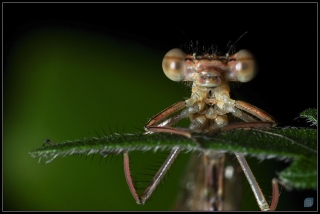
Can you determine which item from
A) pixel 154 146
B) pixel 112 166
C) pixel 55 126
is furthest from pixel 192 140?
pixel 55 126

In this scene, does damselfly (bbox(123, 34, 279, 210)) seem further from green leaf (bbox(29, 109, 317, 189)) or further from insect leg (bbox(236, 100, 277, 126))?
green leaf (bbox(29, 109, 317, 189))

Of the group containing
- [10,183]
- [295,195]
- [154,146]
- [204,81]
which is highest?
[204,81]

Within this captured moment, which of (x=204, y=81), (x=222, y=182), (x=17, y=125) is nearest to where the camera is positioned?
(x=222, y=182)

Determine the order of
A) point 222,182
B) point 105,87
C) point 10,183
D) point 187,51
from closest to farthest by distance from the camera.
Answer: point 222,182 → point 187,51 → point 10,183 → point 105,87

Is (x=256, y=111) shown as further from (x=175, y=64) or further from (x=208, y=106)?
(x=175, y=64)

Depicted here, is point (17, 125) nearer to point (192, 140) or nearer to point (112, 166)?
point (112, 166)

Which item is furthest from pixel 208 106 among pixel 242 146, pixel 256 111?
pixel 242 146

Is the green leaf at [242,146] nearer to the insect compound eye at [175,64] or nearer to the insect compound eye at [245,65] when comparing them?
the insect compound eye at [245,65]
